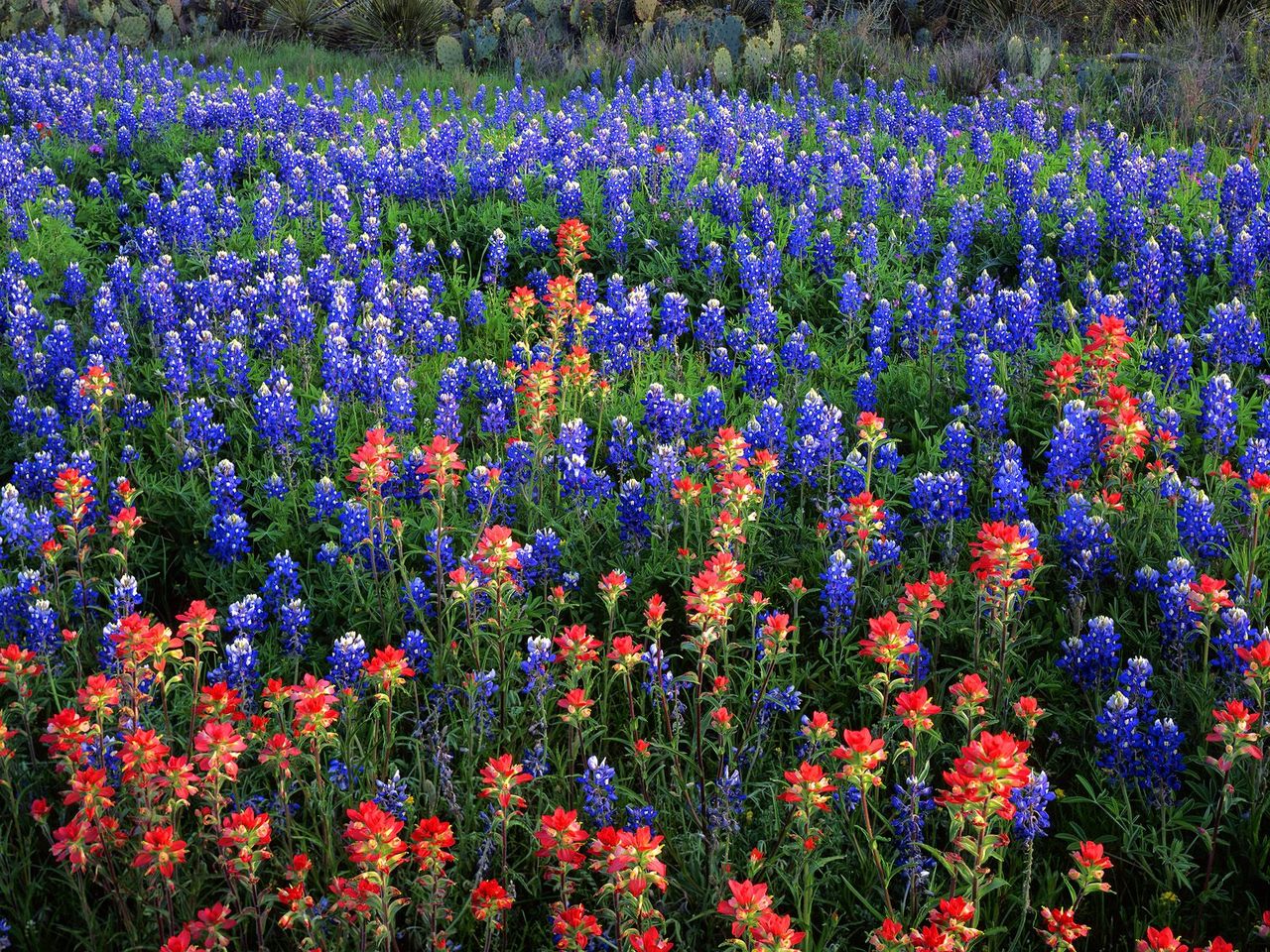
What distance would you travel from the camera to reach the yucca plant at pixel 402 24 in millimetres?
14898

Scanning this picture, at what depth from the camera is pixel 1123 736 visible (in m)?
2.80

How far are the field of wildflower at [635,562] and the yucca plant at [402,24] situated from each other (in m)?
8.65

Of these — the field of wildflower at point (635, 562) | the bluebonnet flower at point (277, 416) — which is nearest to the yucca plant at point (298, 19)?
the field of wildflower at point (635, 562)

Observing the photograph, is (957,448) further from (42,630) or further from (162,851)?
(42,630)

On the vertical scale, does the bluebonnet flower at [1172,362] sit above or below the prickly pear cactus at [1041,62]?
below

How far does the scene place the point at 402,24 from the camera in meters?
15.0

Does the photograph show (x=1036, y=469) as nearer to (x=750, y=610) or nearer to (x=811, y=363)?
(x=811, y=363)

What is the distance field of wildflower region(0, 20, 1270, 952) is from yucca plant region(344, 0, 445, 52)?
8.65 metres

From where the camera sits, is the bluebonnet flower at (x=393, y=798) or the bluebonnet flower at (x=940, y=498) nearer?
the bluebonnet flower at (x=393, y=798)

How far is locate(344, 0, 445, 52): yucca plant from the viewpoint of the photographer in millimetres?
14898

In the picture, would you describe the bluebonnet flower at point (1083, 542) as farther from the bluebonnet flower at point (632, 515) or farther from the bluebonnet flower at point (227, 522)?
the bluebonnet flower at point (227, 522)

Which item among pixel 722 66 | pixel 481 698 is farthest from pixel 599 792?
pixel 722 66

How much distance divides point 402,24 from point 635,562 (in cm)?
1323

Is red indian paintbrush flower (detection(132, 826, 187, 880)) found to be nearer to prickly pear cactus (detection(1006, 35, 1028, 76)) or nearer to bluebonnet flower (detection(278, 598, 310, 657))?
bluebonnet flower (detection(278, 598, 310, 657))
